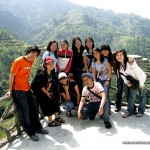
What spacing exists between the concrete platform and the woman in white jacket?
0.27 meters

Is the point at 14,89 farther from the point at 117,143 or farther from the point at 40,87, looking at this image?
the point at 117,143

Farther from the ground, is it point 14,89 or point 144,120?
point 14,89

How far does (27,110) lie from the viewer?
525cm

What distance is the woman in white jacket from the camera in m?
5.93

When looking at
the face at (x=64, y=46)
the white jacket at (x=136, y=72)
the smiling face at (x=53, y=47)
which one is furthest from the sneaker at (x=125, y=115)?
the smiling face at (x=53, y=47)

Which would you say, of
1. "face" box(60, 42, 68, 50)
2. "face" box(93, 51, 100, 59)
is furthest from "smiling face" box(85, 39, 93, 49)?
"face" box(60, 42, 68, 50)

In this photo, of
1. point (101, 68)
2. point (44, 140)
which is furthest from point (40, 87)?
point (101, 68)

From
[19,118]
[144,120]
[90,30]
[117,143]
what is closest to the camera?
[117,143]

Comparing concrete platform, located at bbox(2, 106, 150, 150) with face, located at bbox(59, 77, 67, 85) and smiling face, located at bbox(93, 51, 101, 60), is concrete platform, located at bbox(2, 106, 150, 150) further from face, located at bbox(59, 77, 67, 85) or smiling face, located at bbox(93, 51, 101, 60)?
smiling face, located at bbox(93, 51, 101, 60)

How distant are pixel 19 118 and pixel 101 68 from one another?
7.15ft

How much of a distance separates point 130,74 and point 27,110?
243 centimetres

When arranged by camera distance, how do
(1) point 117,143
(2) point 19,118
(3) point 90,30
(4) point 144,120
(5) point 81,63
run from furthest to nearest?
(3) point 90,30, (5) point 81,63, (4) point 144,120, (2) point 19,118, (1) point 117,143

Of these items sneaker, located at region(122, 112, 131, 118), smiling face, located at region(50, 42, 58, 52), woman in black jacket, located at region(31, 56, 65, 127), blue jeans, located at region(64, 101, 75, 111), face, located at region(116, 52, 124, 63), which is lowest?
sneaker, located at region(122, 112, 131, 118)

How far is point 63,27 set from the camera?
182125mm
